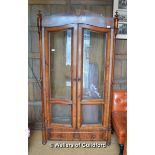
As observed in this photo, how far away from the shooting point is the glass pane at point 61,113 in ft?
9.43

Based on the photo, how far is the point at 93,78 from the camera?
9.37ft

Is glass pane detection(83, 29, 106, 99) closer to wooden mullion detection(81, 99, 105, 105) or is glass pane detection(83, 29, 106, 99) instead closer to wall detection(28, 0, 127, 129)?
wooden mullion detection(81, 99, 105, 105)

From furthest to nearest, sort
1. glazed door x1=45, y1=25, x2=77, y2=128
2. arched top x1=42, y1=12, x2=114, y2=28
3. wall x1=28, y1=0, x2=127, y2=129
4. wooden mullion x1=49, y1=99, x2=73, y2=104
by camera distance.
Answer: wall x1=28, y1=0, x2=127, y2=129
wooden mullion x1=49, y1=99, x2=73, y2=104
glazed door x1=45, y1=25, x2=77, y2=128
arched top x1=42, y1=12, x2=114, y2=28

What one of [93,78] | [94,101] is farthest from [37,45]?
[94,101]

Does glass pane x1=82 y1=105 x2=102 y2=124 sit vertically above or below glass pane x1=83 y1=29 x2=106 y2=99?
below

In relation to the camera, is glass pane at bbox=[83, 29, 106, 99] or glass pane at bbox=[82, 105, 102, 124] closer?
glass pane at bbox=[83, 29, 106, 99]

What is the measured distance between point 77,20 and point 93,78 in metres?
0.83

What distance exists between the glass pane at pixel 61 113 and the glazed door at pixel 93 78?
17 cm

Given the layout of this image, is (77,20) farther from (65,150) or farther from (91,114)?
(65,150)

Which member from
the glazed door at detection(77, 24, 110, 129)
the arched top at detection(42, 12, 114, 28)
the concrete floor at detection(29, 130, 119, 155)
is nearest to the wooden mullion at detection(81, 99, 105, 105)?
the glazed door at detection(77, 24, 110, 129)

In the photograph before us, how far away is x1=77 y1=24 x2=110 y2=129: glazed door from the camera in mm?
2705
